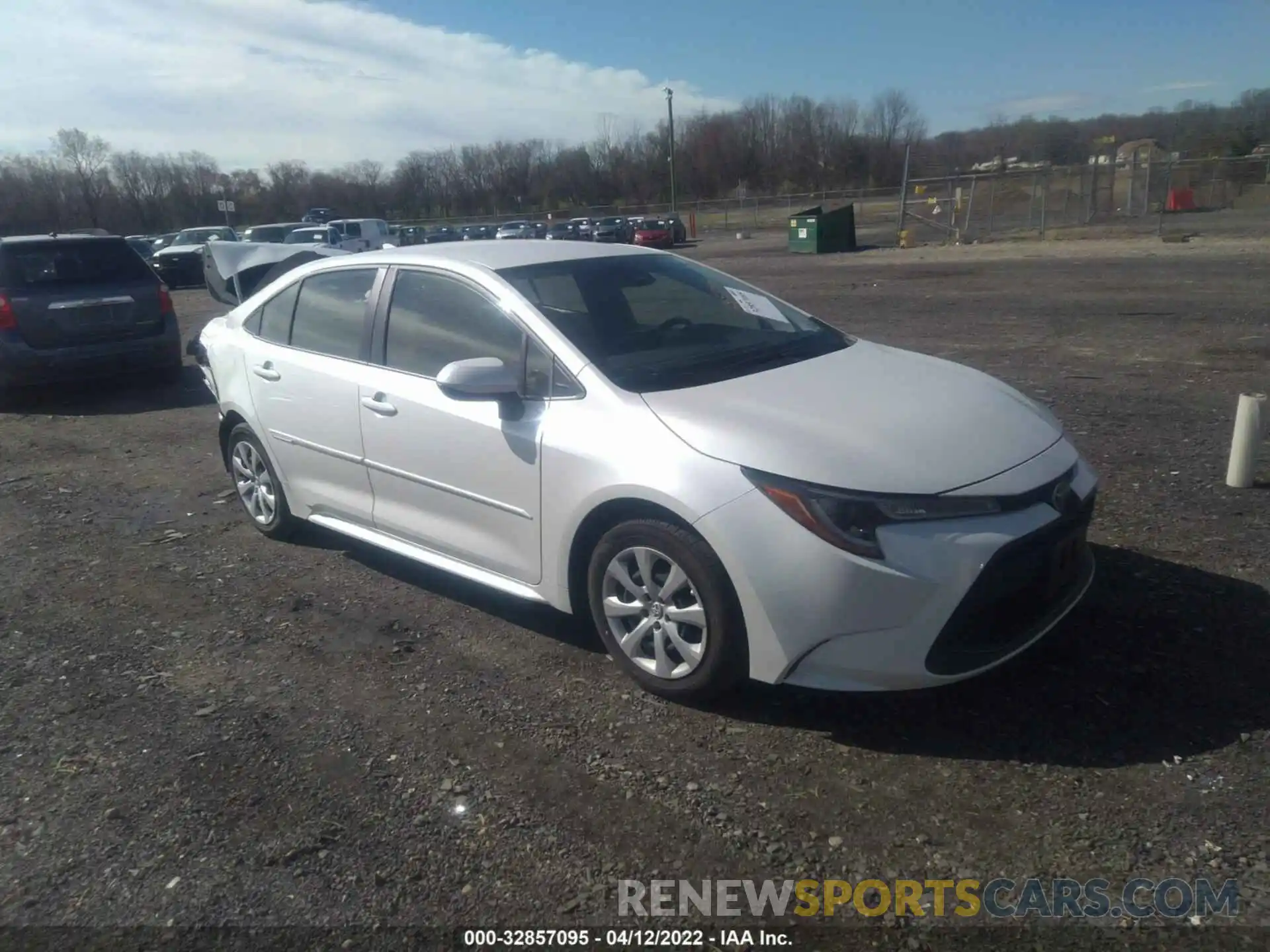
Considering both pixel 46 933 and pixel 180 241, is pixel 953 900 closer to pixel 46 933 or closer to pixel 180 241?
pixel 46 933

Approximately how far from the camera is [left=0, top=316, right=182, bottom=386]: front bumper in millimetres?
9922

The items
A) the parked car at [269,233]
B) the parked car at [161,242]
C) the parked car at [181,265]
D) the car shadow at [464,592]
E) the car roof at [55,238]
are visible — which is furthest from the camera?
the parked car at [161,242]

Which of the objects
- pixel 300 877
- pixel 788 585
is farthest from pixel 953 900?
pixel 300 877

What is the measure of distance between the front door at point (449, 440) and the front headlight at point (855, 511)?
45.5 inches

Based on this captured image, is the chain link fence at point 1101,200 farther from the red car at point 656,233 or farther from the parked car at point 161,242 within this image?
the parked car at point 161,242

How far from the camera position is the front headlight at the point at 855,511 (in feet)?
10.5

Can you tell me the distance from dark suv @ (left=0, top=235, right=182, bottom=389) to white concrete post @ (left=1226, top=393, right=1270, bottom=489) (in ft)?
33.0

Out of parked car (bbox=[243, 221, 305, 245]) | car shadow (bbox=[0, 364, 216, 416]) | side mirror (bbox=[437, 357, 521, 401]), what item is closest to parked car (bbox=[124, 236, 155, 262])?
parked car (bbox=[243, 221, 305, 245])

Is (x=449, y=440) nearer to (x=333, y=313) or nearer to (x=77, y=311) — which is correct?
(x=333, y=313)

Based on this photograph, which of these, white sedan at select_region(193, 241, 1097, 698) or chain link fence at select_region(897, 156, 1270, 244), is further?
chain link fence at select_region(897, 156, 1270, 244)

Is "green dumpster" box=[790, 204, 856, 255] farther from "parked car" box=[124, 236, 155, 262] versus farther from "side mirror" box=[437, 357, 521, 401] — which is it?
"side mirror" box=[437, 357, 521, 401]

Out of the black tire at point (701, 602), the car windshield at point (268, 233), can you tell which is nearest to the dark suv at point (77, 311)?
the black tire at point (701, 602)

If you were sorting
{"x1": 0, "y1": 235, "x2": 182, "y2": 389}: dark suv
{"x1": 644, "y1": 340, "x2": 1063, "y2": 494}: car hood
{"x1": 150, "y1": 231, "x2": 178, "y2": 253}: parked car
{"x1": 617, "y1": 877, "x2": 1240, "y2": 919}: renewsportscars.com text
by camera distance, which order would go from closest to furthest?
{"x1": 617, "y1": 877, "x2": 1240, "y2": 919}: renewsportscars.com text < {"x1": 644, "y1": 340, "x2": 1063, "y2": 494}: car hood < {"x1": 0, "y1": 235, "x2": 182, "y2": 389}: dark suv < {"x1": 150, "y1": 231, "x2": 178, "y2": 253}: parked car

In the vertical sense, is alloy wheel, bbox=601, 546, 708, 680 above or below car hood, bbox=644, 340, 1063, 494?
below
